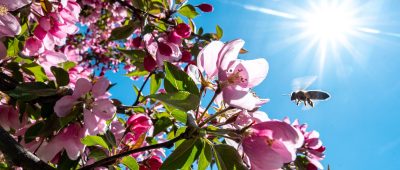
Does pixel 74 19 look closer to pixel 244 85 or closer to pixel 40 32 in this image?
pixel 40 32

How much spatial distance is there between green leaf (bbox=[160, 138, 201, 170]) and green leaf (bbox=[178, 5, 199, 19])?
149cm

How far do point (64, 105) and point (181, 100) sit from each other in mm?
526

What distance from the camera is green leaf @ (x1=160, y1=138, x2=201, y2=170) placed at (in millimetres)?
1091

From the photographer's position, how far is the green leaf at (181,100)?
1.01 m

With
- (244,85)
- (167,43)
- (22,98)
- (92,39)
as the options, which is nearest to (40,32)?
(22,98)

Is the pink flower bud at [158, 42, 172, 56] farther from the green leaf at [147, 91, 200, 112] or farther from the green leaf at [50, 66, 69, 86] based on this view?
the green leaf at [147, 91, 200, 112]

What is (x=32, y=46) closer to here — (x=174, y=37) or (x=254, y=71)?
(x=174, y=37)

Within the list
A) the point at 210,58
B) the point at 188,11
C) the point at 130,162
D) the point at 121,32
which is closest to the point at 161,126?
the point at 130,162

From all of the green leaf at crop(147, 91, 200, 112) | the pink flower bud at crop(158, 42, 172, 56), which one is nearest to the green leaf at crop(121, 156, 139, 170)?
the green leaf at crop(147, 91, 200, 112)

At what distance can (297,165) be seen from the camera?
4.86ft

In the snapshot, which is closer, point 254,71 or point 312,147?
point 254,71

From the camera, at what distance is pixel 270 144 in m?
1.08

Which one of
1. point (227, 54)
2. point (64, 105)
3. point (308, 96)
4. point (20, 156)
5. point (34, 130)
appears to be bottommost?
point (20, 156)

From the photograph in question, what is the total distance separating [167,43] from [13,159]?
3.34 feet
